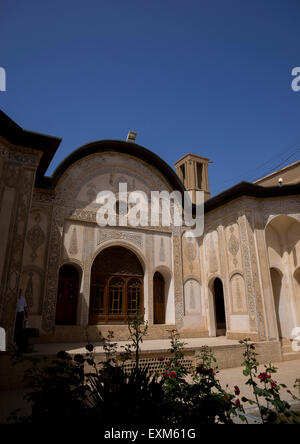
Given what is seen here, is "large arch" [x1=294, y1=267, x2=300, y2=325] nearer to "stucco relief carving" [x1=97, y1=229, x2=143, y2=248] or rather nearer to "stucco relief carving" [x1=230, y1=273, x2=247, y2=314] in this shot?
"stucco relief carving" [x1=230, y1=273, x2=247, y2=314]

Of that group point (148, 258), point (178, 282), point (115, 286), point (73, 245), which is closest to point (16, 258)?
point (73, 245)

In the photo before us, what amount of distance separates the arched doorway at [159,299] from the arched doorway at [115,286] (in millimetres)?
628

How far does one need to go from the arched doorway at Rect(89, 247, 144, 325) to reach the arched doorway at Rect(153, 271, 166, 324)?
24.7 inches

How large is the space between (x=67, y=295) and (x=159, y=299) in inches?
139

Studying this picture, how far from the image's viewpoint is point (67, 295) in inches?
380

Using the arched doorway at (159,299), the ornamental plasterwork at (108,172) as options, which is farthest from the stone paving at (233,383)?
the ornamental plasterwork at (108,172)

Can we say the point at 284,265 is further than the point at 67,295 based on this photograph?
Yes

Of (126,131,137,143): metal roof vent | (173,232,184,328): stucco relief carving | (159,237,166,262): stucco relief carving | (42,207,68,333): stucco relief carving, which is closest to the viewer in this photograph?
(42,207,68,333): stucco relief carving

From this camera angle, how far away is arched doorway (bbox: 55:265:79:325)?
941cm

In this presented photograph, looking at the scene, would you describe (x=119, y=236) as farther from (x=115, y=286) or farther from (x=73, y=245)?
(x=115, y=286)

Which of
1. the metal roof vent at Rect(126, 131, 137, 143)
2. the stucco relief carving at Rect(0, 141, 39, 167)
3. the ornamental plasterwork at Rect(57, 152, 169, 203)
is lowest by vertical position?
the stucco relief carving at Rect(0, 141, 39, 167)

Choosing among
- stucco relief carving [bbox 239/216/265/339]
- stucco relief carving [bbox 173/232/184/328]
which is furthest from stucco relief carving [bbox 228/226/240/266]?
stucco relief carving [bbox 173/232/184/328]

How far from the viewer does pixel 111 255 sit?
10.8 meters
